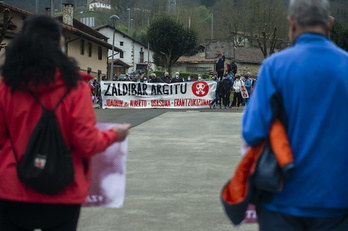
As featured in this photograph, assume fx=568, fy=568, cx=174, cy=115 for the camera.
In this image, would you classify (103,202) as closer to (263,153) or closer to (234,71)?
(263,153)

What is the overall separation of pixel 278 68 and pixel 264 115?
0.72 feet

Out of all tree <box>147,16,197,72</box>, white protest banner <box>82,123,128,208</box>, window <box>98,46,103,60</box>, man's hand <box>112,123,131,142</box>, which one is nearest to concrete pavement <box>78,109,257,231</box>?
white protest banner <box>82,123,128,208</box>

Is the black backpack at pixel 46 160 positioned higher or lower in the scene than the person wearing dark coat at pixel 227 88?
higher

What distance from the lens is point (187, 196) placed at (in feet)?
21.0

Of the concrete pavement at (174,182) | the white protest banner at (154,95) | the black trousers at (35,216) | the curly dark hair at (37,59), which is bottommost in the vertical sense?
the white protest banner at (154,95)

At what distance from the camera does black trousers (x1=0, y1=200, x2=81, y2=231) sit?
2.66 meters

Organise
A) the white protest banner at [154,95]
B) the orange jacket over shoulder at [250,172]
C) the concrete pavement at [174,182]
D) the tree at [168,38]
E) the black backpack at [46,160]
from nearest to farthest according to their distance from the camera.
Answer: the orange jacket over shoulder at [250,172]
the black backpack at [46,160]
the concrete pavement at [174,182]
the white protest banner at [154,95]
the tree at [168,38]

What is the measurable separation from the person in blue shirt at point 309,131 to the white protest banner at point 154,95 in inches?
906

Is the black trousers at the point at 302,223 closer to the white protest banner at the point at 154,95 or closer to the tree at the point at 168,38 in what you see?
the white protest banner at the point at 154,95

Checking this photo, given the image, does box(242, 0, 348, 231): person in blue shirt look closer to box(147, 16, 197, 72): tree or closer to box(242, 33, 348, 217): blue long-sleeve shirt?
box(242, 33, 348, 217): blue long-sleeve shirt

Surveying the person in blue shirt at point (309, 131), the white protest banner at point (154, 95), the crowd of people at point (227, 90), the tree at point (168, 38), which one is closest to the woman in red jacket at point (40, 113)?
the person in blue shirt at point (309, 131)

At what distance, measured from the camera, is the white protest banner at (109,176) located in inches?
129

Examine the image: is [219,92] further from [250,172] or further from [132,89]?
[250,172]

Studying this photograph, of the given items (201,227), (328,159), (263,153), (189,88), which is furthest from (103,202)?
(189,88)
